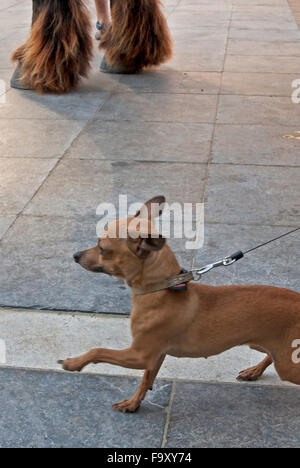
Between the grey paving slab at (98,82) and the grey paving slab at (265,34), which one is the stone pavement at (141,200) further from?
the grey paving slab at (265,34)

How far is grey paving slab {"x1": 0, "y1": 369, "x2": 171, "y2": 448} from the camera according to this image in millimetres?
2979

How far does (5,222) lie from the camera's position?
17.1ft

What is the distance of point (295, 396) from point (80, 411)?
1.08m

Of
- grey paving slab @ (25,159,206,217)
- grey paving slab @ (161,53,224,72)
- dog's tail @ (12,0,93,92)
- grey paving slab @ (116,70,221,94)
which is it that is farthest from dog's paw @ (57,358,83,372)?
grey paving slab @ (161,53,224,72)

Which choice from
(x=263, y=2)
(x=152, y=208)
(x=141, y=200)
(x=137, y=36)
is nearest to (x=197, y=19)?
(x=263, y=2)

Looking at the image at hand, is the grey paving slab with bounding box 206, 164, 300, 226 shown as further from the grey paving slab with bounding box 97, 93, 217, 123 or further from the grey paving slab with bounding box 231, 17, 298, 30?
the grey paving slab with bounding box 231, 17, 298, 30

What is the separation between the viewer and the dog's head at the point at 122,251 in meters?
2.92

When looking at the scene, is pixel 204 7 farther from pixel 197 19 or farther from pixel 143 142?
pixel 143 142

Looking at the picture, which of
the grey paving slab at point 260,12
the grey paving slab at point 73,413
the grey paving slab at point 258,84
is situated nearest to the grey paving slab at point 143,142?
the grey paving slab at point 258,84

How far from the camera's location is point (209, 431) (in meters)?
3.03

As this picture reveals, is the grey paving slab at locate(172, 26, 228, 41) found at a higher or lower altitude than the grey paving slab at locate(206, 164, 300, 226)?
lower

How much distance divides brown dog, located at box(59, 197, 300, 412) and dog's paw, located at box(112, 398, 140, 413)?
0.77 feet

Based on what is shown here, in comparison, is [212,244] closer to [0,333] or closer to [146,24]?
[0,333]

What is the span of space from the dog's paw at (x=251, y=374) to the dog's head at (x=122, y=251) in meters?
0.84
